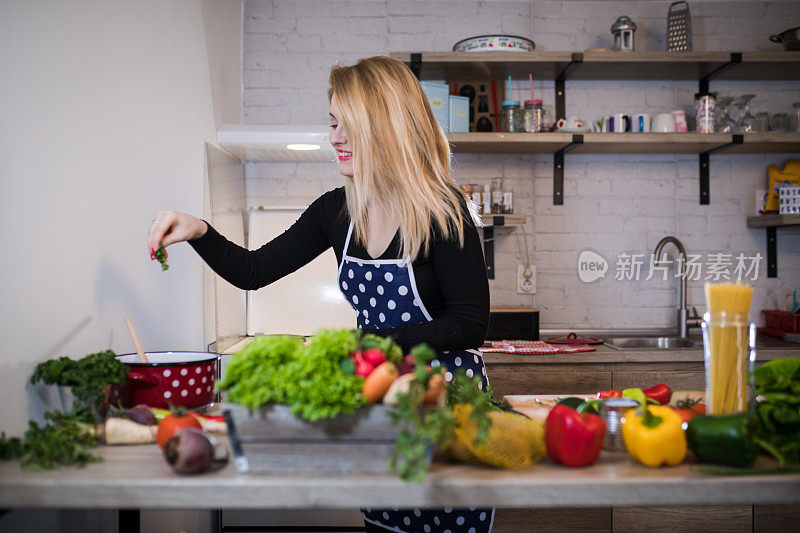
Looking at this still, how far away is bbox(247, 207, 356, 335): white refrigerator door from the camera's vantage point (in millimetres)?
3311

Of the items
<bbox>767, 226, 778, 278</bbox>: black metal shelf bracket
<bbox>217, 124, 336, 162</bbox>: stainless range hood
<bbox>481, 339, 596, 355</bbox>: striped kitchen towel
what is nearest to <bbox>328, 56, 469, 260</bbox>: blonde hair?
<bbox>217, 124, 336, 162</bbox>: stainless range hood

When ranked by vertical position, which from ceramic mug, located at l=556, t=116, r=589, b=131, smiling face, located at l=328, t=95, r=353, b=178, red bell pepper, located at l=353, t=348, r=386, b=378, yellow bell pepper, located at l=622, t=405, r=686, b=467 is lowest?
yellow bell pepper, located at l=622, t=405, r=686, b=467

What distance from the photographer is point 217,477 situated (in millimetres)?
958

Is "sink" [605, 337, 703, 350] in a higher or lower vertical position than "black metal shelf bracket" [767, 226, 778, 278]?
lower

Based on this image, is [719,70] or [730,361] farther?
[719,70]

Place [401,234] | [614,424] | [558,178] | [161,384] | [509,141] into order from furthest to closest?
[558,178] < [509,141] < [401,234] < [161,384] < [614,424]

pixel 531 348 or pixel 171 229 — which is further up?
pixel 171 229

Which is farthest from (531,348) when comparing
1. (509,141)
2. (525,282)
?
(509,141)

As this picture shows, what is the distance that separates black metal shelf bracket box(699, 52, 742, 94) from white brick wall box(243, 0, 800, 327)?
0.07m

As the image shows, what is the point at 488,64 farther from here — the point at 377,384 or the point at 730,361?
the point at 377,384

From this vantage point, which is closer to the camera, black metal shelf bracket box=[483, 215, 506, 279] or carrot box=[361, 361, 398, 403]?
carrot box=[361, 361, 398, 403]

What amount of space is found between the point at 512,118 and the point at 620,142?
1.72 ft

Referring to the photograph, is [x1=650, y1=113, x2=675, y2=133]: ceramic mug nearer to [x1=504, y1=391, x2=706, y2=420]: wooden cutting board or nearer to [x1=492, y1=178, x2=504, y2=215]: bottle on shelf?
[x1=492, y1=178, x2=504, y2=215]: bottle on shelf

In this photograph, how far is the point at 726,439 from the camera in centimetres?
101
